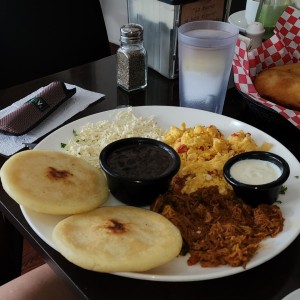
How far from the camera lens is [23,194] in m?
0.96

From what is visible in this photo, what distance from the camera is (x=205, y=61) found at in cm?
143

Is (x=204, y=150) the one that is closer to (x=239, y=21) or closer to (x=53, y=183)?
(x=53, y=183)

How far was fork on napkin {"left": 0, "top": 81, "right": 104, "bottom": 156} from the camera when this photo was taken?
1371 mm

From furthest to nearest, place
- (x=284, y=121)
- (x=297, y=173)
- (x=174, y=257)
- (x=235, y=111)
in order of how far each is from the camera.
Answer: (x=235, y=111) < (x=284, y=121) < (x=297, y=173) < (x=174, y=257)

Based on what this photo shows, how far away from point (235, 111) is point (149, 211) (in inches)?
29.4

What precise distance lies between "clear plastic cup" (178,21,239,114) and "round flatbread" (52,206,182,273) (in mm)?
658

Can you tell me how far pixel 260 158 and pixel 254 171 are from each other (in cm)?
6

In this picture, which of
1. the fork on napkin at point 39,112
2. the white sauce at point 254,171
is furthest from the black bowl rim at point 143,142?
the fork on napkin at point 39,112

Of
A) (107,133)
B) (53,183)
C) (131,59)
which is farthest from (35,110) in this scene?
(53,183)

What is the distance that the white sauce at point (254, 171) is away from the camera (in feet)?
3.56

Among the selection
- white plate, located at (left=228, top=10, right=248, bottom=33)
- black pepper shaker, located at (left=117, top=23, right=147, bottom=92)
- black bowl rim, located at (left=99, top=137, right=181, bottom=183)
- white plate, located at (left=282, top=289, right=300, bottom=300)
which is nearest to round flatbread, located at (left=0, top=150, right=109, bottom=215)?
black bowl rim, located at (left=99, top=137, right=181, bottom=183)

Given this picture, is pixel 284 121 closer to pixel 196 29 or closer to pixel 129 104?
pixel 196 29

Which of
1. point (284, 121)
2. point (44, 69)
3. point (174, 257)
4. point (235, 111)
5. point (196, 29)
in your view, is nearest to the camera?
point (174, 257)

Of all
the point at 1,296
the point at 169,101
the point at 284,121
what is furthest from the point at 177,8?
the point at 1,296
